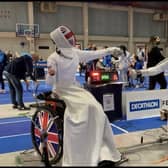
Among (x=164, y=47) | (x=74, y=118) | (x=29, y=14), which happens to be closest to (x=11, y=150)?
(x=74, y=118)

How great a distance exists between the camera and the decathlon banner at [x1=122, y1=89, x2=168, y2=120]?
381 centimetres

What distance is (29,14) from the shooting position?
55.6 ft

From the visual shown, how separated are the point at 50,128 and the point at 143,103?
56.6 inches

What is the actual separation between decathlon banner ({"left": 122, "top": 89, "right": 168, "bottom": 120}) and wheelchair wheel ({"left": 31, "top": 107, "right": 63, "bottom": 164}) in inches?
46.4

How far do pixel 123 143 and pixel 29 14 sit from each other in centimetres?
1450

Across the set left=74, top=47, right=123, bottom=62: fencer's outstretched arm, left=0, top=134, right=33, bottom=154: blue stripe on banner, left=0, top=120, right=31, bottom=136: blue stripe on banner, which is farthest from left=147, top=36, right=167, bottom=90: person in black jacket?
left=0, top=134, right=33, bottom=154: blue stripe on banner

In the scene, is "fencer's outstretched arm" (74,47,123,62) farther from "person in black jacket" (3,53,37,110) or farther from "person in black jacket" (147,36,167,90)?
"person in black jacket" (3,53,37,110)

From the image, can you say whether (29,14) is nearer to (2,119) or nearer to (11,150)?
(2,119)

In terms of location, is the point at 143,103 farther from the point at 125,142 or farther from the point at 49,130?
the point at 49,130

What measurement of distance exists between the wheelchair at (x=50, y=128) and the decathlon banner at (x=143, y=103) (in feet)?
3.69

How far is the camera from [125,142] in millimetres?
3818

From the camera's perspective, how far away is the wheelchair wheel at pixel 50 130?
2951 mm

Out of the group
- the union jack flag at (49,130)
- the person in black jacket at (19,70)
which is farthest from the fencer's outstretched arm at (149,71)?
the person in black jacket at (19,70)

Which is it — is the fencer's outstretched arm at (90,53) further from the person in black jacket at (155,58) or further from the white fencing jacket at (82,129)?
the person in black jacket at (155,58)
